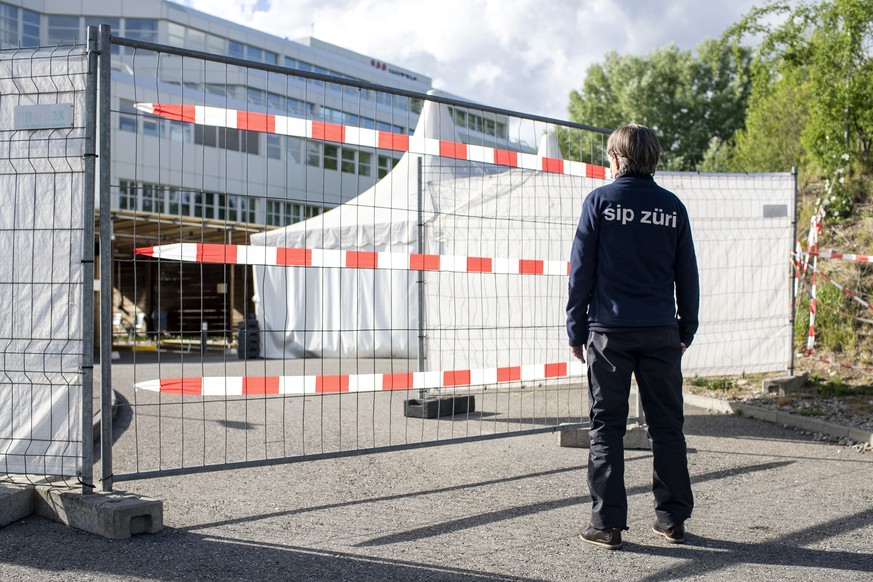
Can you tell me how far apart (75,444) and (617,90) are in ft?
145

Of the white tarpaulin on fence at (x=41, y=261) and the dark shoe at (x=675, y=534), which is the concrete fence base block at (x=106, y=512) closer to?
the white tarpaulin on fence at (x=41, y=261)

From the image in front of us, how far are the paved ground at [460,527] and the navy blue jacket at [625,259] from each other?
1.05 metres

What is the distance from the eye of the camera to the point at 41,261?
4.15 meters

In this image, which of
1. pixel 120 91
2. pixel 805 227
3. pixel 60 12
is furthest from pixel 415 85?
pixel 805 227

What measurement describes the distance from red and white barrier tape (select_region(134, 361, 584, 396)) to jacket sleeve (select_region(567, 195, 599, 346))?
1.63m

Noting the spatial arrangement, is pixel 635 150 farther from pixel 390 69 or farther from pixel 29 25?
pixel 390 69

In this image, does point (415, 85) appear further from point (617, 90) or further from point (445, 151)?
point (445, 151)

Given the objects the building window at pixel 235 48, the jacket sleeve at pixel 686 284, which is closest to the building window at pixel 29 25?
the building window at pixel 235 48

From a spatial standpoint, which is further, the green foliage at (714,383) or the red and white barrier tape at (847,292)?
the red and white barrier tape at (847,292)

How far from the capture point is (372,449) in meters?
5.11

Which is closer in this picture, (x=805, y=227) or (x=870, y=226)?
(x=870, y=226)

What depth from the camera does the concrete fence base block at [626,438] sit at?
6.35m

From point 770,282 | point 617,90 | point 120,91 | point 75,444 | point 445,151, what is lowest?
point 75,444

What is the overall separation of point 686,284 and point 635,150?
0.69m
